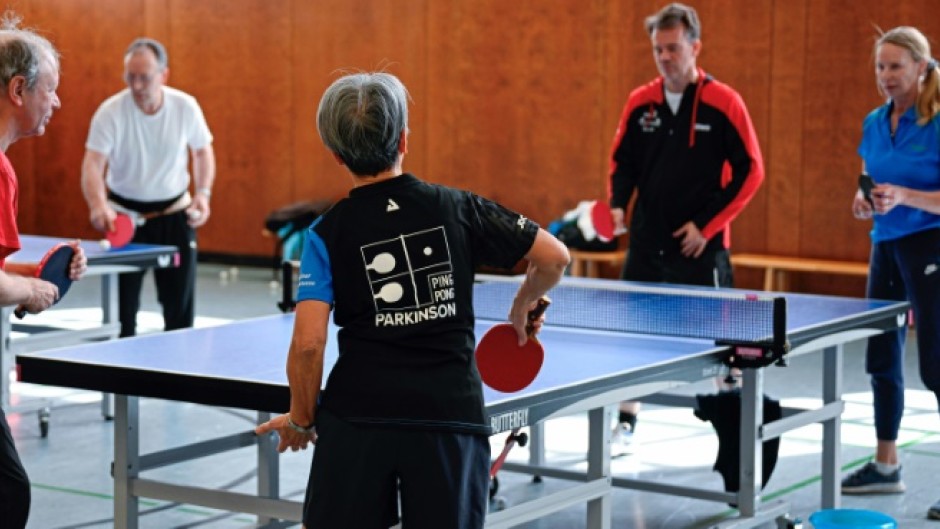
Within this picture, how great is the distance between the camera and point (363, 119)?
275 cm

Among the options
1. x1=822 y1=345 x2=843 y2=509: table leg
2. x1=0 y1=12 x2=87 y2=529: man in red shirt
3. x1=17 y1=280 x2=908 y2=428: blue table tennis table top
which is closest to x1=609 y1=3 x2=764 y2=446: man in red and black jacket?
x1=822 y1=345 x2=843 y2=509: table leg

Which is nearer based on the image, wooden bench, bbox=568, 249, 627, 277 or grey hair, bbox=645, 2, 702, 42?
grey hair, bbox=645, 2, 702, 42

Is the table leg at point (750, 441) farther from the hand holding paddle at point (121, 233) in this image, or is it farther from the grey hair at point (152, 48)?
the grey hair at point (152, 48)

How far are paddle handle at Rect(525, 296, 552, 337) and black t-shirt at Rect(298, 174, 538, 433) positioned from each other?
0.28 metres

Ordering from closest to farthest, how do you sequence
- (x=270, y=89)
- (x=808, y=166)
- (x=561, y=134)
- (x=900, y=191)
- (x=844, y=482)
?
(x=900, y=191) → (x=844, y=482) → (x=808, y=166) → (x=561, y=134) → (x=270, y=89)

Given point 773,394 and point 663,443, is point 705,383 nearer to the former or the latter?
point 773,394

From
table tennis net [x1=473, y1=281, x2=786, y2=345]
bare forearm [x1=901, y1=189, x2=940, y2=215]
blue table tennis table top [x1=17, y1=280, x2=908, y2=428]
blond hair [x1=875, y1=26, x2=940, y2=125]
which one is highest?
blond hair [x1=875, y1=26, x2=940, y2=125]

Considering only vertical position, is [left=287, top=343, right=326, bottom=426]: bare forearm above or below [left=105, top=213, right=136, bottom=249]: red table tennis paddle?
below

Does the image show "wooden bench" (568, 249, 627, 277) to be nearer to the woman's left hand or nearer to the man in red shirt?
the woman's left hand

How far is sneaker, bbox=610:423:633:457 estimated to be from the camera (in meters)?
5.93

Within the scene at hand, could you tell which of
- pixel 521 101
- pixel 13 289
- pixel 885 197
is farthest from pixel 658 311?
pixel 521 101

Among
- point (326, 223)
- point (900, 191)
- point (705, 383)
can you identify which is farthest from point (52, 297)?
point (705, 383)

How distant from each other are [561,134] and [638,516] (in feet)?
20.6

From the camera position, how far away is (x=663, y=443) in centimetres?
615
